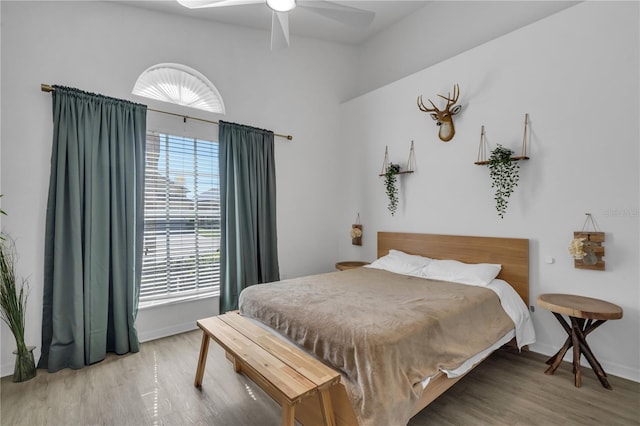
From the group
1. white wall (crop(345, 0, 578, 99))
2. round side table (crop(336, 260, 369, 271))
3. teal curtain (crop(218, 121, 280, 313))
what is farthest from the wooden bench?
white wall (crop(345, 0, 578, 99))

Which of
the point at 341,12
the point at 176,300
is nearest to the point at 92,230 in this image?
the point at 176,300

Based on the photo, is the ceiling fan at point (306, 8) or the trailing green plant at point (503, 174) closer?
the ceiling fan at point (306, 8)

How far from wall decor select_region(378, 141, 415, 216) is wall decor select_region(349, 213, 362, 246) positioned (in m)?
0.58

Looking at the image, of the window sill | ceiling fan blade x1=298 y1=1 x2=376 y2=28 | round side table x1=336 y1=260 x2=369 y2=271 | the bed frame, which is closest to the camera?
the bed frame

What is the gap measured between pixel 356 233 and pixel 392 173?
103 cm

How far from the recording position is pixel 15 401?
2170 mm

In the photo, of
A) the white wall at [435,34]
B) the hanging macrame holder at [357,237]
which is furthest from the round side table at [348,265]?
the white wall at [435,34]

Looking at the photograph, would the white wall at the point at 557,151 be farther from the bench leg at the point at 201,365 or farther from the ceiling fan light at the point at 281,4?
the bench leg at the point at 201,365

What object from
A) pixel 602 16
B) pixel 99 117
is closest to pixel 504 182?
pixel 602 16

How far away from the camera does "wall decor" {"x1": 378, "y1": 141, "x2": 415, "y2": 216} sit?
3.95 meters

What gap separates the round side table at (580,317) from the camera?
2.21 metres

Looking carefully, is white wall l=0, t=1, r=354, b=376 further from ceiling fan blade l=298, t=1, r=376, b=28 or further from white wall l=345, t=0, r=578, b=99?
ceiling fan blade l=298, t=1, r=376, b=28

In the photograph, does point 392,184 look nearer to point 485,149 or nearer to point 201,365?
point 485,149

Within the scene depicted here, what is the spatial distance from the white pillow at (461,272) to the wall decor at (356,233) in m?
1.29
